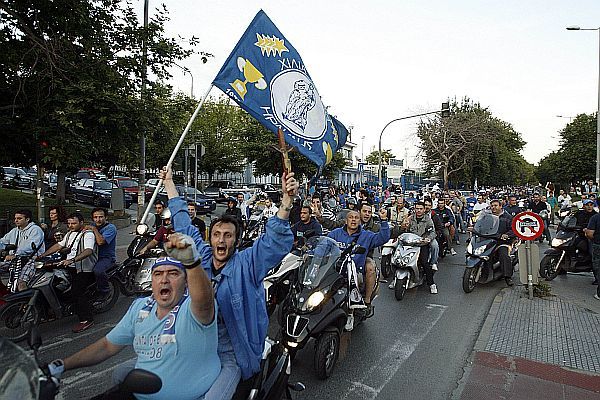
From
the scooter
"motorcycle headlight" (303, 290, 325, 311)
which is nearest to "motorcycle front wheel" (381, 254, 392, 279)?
the scooter

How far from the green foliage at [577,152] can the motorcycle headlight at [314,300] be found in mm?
46424

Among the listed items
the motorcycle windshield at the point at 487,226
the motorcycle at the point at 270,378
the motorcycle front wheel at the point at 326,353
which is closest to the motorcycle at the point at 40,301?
the motorcycle front wheel at the point at 326,353

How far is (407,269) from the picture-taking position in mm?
8531

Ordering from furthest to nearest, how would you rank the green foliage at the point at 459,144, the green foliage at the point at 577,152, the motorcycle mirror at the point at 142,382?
the green foliage at the point at 577,152 < the green foliage at the point at 459,144 < the motorcycle mirror at the point at 142,382

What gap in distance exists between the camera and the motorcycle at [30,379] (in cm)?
187

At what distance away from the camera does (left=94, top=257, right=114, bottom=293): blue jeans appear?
6691 mm

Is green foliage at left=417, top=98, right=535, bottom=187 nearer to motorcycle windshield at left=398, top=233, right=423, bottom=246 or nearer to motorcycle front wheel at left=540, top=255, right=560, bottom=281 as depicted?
motorcycle front wheel at left=540, top=255, right=560, bottom=281

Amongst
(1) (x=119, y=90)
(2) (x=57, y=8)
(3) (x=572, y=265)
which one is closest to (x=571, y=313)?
(3) (x=572, y=265)

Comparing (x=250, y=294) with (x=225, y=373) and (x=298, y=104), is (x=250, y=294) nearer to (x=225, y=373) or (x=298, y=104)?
(x=225, y=373)

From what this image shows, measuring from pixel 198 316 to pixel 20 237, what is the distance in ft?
18.2

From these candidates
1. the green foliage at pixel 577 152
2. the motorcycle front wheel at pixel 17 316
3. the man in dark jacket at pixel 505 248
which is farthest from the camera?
the green foliage at pixel 577 152

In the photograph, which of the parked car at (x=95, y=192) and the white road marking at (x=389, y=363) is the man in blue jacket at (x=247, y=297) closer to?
the white road marking at (x=389, y=363)

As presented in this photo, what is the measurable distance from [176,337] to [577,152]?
166ft

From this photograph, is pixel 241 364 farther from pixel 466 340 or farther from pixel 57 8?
pixel 57 8
